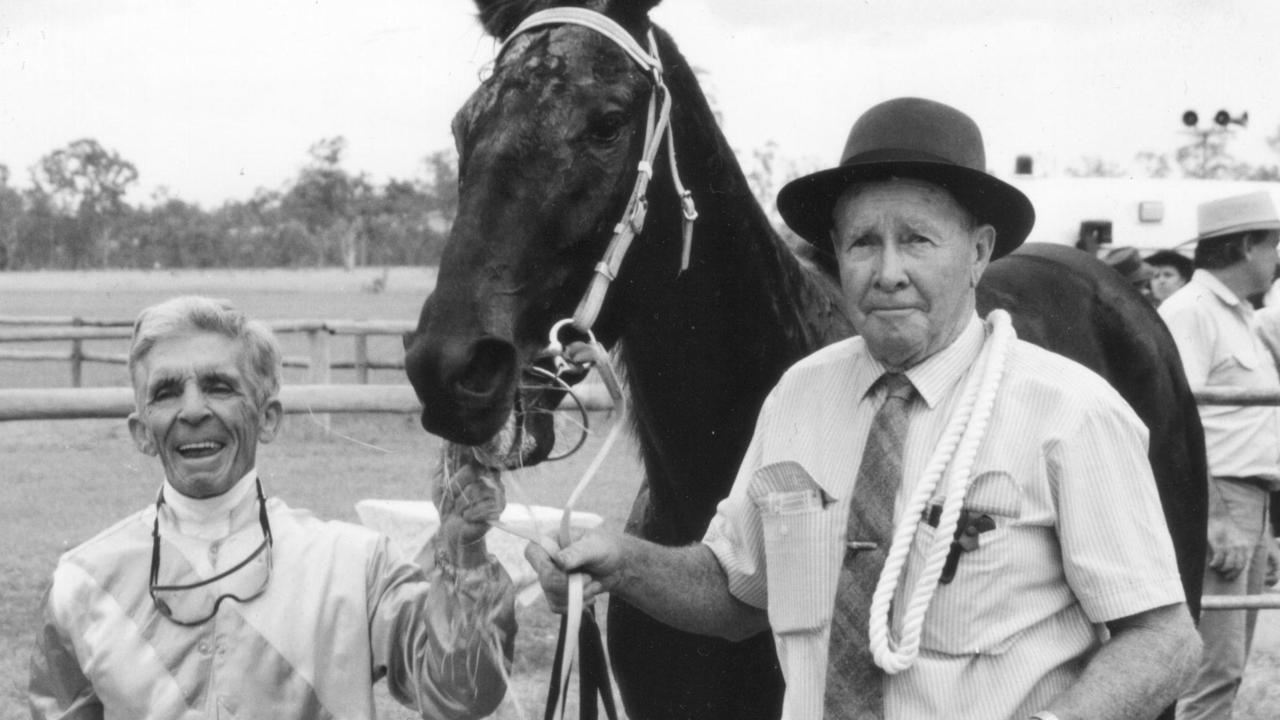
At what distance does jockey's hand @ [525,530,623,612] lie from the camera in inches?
77.5

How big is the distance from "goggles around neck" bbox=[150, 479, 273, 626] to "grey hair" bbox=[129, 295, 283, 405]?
26 centimetres

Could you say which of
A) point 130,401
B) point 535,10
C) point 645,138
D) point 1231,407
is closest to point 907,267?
point 645,138

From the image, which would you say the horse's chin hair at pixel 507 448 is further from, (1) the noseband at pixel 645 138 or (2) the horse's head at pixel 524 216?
(1) the noseband at pixel 645 138

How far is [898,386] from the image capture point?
1959 mm

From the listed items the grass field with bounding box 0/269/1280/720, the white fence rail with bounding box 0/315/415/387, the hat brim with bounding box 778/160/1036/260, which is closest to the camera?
the hat brim with bounding box 778/160/1036/260

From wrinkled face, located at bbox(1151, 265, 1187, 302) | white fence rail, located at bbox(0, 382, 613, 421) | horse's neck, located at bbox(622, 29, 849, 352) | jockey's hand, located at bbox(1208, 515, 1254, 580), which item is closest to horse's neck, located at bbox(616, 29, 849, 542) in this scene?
horse's neck, located at bbox(622, 29, 849, 352)

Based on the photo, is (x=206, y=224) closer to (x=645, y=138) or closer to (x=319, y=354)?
(x=319, y=354)

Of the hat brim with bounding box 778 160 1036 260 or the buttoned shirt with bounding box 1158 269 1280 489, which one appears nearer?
the hat brim with bounding box 778 160 1036 260

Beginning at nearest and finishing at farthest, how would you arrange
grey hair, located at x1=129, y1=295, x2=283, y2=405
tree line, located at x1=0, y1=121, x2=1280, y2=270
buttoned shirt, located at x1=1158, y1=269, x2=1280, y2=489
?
grey hair, located at x1=129, y1=295, x2=283, y2=405 → buttoned shirt, located at x1=1158, y1=269, x2=1280, y2=489 → tree line, located at x1=0, y1=121, x2=1280, y2=270

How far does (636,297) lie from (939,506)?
2.96 ft

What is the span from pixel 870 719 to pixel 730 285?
108cm

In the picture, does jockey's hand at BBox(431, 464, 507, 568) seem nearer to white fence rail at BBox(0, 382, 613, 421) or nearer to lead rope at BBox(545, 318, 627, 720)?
lead rope at BBox(545, 318, 627, 720)

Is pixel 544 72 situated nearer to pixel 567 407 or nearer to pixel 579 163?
pixel 579 163

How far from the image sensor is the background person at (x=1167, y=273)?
8469 millimetres
